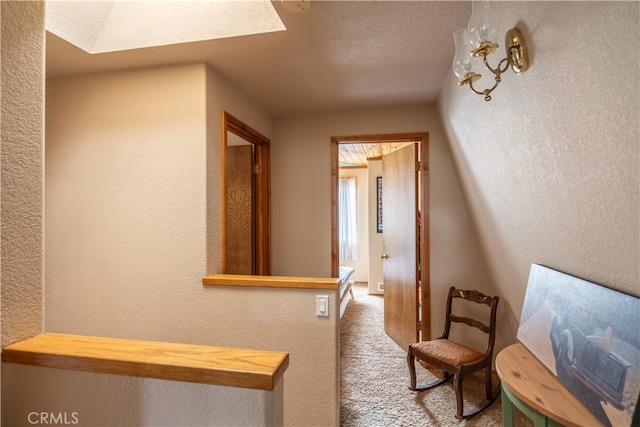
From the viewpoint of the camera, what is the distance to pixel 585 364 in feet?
3.23

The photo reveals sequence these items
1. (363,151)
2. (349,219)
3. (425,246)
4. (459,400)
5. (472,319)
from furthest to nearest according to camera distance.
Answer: (349,219)
(363,151)
(425,246)
(472,319)
(459,400)

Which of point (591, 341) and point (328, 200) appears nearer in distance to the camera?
point (591, 341)

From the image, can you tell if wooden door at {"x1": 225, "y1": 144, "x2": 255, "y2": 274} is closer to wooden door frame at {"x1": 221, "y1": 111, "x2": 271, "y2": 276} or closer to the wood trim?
wooden door frame at {"x1": 221, "y1": 111, "x2": 271, "y2": 276}

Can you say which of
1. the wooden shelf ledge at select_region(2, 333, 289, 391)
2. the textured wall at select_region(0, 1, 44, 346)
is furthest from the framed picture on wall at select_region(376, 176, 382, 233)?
the textured wall at select_region(0, 1, 44, 346)

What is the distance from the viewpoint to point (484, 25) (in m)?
1.02

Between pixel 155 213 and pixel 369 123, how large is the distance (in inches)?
76.3

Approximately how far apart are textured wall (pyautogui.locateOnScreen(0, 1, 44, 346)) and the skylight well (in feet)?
2.70

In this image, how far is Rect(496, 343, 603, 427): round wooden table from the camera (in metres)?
0.94

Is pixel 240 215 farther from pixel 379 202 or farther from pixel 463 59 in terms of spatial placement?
pixel 379 202

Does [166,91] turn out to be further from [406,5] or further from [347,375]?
[347,375]

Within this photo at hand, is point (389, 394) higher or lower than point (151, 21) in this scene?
lower

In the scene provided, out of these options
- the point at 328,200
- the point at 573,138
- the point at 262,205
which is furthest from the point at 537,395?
the point at 262,205

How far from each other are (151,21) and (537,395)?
2.57 meters

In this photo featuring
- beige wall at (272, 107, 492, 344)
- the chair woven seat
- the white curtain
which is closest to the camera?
the chair woven seat
